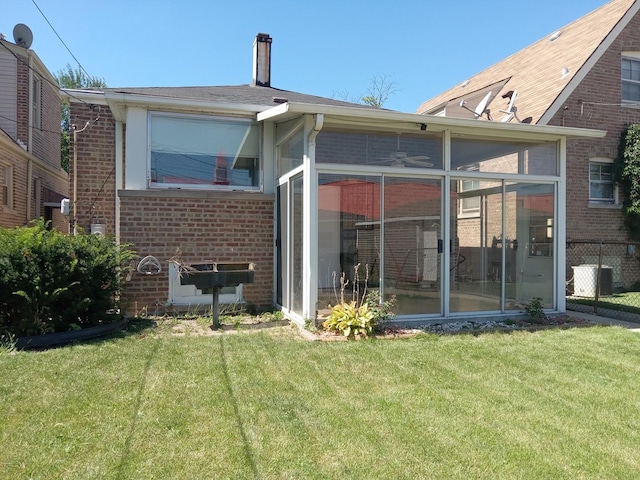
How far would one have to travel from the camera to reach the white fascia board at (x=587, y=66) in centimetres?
1205

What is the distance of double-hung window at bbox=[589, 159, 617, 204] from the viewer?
1283 cm

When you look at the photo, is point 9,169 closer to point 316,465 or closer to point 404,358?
point 404,358

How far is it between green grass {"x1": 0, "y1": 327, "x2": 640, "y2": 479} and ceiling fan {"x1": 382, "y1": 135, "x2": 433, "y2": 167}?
2804 mm

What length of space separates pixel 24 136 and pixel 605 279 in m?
16.2

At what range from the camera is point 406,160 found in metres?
7.34

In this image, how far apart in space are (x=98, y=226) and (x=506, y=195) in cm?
702

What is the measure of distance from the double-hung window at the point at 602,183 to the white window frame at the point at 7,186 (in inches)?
609

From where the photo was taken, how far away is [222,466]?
116 inches

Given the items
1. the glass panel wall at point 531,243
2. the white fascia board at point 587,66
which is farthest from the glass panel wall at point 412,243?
the white fascia board at point 587,66

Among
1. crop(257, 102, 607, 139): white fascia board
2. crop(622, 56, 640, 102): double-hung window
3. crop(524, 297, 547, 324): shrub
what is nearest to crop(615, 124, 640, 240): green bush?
crop(622, 56, 640, 102): double-hung window

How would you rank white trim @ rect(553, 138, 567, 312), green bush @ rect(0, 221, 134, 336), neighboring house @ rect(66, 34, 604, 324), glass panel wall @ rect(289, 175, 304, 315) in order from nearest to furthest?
green bush @ rect(0, 221, 134, 336) < neighboring house @ rect(66, 34, 604, 324) < glass panel wall @ rect(289, 175, 304, 315) < white trim @ rect(553, 138, 567, 312)

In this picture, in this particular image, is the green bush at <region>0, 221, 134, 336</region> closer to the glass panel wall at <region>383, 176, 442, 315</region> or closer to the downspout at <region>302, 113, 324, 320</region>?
the downspout at <region>302, 113, 324, 320</region>

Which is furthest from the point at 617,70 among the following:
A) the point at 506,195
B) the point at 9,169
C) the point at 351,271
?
the point at 9,169

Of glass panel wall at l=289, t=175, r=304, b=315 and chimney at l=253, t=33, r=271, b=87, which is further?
chimney at l=253, t=33, r=271, b=87
